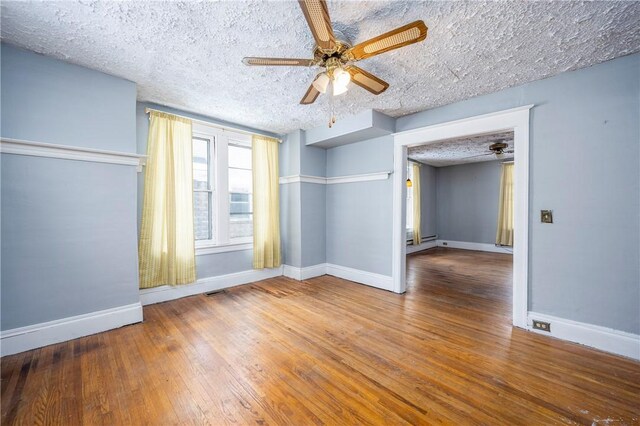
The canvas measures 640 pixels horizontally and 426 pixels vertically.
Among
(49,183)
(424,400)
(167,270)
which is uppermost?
(49,183)

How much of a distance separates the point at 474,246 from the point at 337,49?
776 centimetres

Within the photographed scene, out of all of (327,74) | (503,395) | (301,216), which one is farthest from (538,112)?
(301,216)

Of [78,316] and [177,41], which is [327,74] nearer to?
[177,41]

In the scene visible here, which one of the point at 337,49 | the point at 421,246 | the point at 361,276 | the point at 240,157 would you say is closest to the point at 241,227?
the point at 240,157

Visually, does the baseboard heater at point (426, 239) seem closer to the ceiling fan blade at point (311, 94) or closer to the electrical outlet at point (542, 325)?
the electrical outlet at point (542, 325)

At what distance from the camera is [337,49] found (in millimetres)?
1805

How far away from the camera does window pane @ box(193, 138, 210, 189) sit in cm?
383

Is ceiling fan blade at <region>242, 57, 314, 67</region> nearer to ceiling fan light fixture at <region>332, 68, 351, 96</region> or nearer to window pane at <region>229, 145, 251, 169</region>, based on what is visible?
ceiling fan light fixture at <region>332, 68, 351, 96</region>

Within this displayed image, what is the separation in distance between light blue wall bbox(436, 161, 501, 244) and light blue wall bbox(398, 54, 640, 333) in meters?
5.52

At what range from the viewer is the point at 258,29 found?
1911mm

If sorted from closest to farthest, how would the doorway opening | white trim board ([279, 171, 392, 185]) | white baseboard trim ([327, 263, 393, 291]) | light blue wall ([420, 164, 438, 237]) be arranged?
white baseboard trim ([327, 263, 393, 291]) → white trim board ([279, 171, 392, 185]) → the doorway opening → light blue wall ([420, 164, 438, 237])

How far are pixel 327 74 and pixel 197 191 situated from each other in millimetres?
2725

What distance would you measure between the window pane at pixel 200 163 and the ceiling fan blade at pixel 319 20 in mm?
2838

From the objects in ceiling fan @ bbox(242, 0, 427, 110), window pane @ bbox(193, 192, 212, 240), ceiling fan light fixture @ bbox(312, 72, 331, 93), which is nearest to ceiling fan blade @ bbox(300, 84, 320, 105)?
ceiling fan @ bbox(242, 0, 427, 110)
